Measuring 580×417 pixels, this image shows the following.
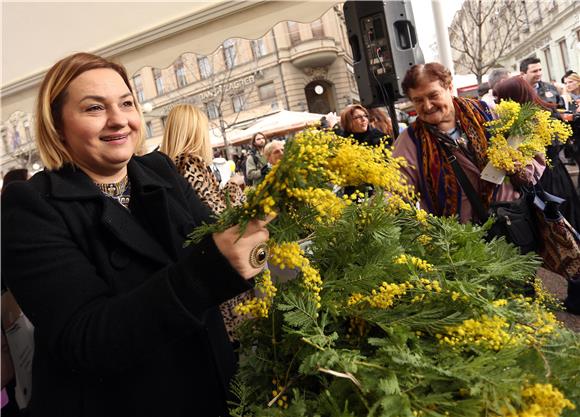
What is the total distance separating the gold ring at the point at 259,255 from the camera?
843mm

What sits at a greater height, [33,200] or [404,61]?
[404,61]

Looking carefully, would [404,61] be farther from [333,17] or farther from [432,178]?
[333,17]

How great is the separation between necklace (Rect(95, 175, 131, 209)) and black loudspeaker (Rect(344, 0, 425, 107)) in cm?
399

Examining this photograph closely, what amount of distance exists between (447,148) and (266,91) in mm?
30632

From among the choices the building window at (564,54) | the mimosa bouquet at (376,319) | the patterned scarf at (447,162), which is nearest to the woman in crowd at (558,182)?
the patterned scarf at (447,162)

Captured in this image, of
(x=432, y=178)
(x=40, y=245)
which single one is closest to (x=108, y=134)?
(x=40, y=245)

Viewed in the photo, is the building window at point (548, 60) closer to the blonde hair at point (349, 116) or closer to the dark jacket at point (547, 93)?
the dark jacket at point (547, 93)

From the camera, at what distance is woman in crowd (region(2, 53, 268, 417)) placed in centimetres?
84

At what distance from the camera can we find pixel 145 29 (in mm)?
4668

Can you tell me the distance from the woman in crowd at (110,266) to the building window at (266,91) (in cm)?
3148

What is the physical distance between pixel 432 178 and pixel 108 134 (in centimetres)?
206

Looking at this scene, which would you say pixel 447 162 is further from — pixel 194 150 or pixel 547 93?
pixel 547 93

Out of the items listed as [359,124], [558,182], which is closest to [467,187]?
[558,182]

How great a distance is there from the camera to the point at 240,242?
82 cm
